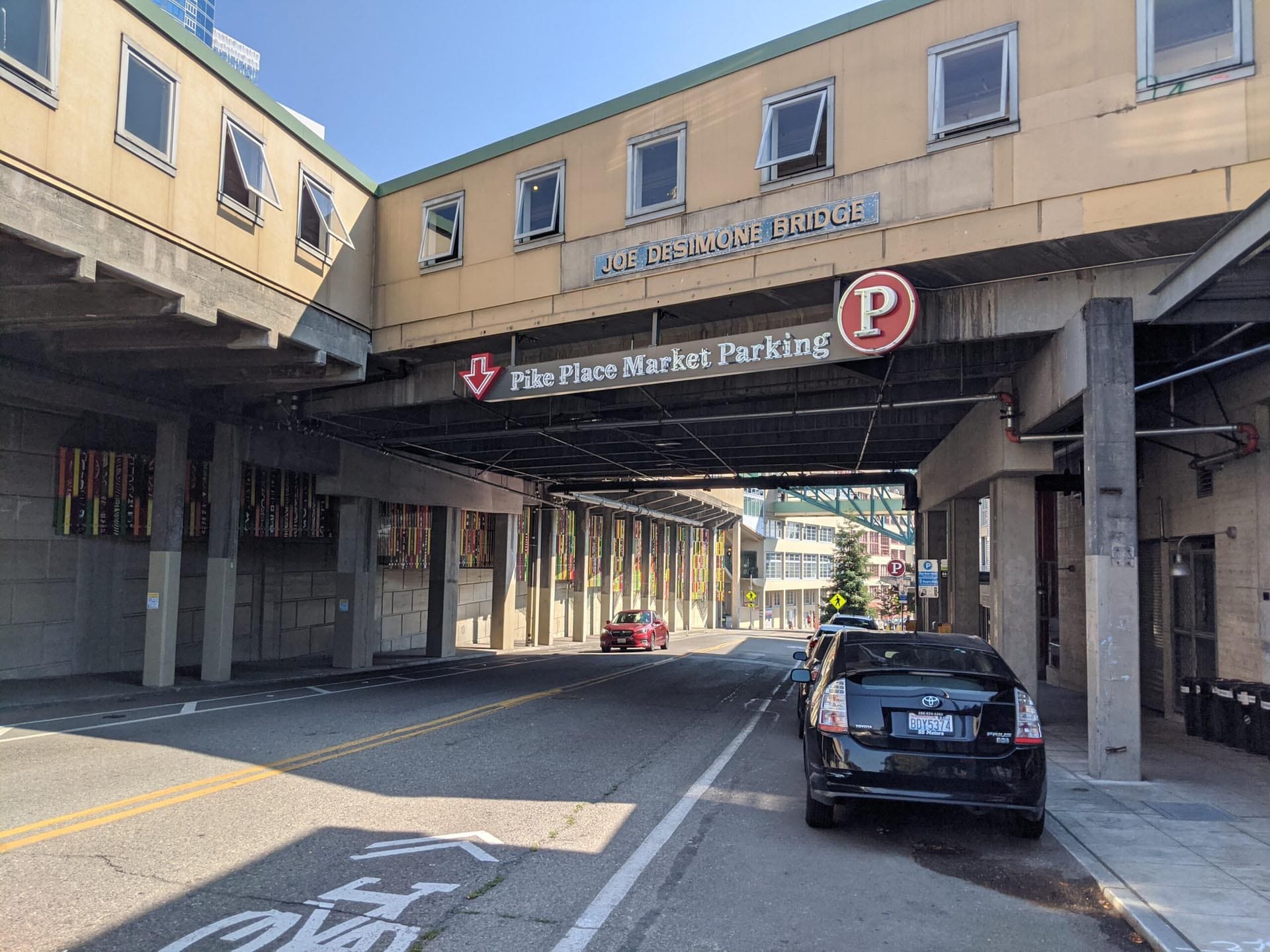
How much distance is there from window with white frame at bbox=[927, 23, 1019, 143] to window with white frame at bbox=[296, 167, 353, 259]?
33.9ft

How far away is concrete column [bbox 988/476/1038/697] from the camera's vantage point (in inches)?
546

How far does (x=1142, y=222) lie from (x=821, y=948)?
8.81 m

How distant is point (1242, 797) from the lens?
332 inches

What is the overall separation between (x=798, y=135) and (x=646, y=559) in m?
38.8

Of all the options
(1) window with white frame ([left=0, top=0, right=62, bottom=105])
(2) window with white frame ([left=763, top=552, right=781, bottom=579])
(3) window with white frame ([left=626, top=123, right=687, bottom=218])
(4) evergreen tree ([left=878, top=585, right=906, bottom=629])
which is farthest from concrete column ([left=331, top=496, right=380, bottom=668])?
(2) window with white frame ([left=763, top=552, right=781, bottom=579])

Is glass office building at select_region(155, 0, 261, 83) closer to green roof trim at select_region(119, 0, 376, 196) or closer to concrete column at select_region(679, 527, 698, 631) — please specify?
concrete column at select_region(679, 527, 698, 631)

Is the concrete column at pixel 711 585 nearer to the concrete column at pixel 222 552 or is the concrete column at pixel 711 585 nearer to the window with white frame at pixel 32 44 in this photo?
the concrete column at pixel 222 552

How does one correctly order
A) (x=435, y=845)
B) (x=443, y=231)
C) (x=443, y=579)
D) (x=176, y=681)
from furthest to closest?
(x=443, y=579) → (x=176, y=681) → (x=443, y=231) → (x=435, y=845)

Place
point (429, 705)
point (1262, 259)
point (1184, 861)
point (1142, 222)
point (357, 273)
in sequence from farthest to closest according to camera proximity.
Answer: point (357, 273)
point (429, 705)
point (1142, 222)
point (1262, 259)
point (1184, 861)

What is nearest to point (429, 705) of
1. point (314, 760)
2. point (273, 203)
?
point (314, 760)

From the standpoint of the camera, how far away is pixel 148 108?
1279 centimetres

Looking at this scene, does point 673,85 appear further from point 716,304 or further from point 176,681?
point 176,681

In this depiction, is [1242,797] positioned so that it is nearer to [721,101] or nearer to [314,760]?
[314,760]

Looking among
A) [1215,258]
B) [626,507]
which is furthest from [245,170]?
[626,507]
